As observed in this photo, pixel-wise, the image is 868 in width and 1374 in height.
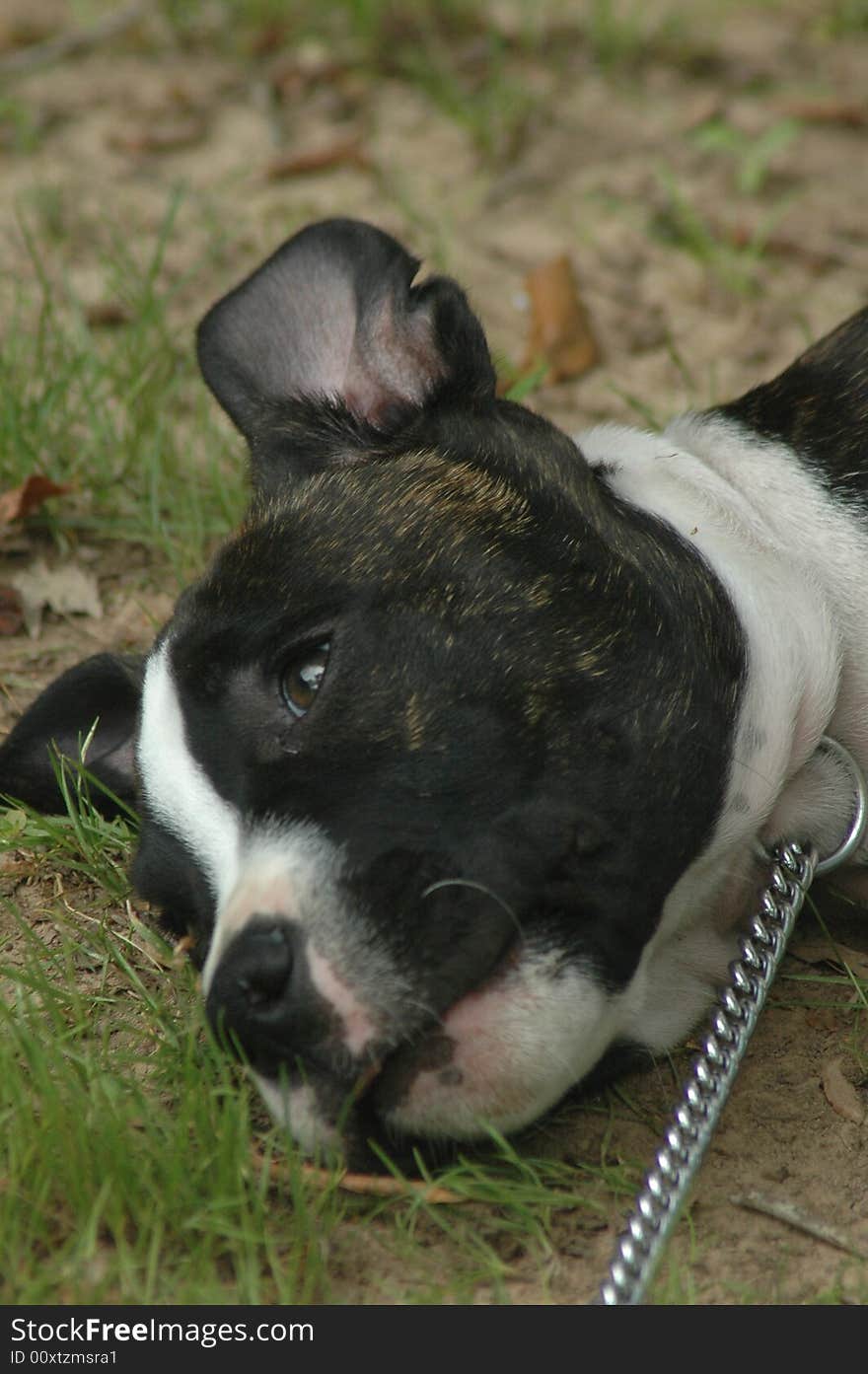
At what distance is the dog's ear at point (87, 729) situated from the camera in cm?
356

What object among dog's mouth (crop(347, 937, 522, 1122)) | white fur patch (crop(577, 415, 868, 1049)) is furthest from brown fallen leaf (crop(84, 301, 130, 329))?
dog's mouth (crop(347, 937, 522, 1122))

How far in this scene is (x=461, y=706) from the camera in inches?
108

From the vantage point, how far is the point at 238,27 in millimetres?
7098

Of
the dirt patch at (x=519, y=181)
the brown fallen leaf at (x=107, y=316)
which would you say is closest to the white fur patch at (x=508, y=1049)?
the dirt patch at (x=519, y=181)

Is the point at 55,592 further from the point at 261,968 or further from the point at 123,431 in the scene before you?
the point at 261,968

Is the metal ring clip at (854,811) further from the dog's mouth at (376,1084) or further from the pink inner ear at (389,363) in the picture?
the pink inner ear at (389,363)

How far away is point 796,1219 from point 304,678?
1247mm

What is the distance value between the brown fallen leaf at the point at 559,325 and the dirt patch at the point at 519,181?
0.07 m

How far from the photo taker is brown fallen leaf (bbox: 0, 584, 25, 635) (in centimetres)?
438

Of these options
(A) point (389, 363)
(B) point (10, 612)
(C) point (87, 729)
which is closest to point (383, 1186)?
(C) point (87, 729)

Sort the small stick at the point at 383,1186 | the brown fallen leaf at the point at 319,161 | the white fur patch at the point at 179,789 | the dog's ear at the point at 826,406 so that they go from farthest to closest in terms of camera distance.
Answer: the brown fallen leaf at the point at 319,161 < the dog's ear at the point at 826,406 < the white fur patch at the point at 179,789 < the small stick at the point at 383,1186
